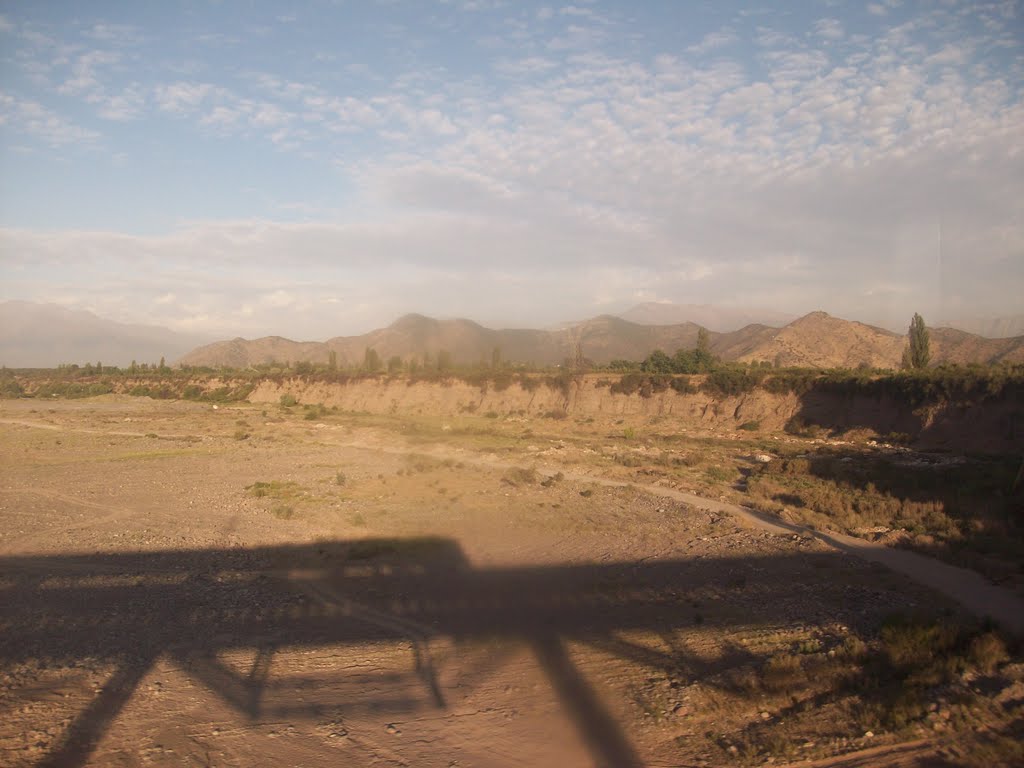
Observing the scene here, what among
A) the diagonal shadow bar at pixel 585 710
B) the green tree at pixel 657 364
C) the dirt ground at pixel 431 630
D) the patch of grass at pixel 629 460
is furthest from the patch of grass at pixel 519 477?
the green tree at pixel 657 364

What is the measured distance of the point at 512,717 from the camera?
27.7 feet

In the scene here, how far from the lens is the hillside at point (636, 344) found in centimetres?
2006

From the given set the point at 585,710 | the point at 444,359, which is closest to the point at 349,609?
the point at 585,710

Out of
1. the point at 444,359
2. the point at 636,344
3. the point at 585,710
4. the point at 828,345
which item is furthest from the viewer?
the point at 636,344

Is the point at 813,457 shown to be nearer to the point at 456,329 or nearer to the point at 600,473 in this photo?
the point at 600,473

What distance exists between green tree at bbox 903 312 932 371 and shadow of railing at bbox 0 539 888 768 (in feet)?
148

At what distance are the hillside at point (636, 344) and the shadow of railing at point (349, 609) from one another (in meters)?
6.62

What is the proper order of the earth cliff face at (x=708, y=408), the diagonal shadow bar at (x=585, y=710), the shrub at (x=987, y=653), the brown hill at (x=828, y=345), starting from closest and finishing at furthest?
1. the diagonal shadow bar at (x=585, y=710)
2. the shrub at (x=987, y=653)
3. the earth cliff face at (x=708, y=408)
4. the brown hill at (x=828, y=345)

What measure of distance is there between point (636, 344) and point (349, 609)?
97.8m

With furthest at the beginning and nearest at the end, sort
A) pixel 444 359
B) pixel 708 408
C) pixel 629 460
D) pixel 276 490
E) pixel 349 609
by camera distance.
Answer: pixel 708 408 < pixel 629 460 < pixel 276 490 < pixel 444 359 < pixel 349 609

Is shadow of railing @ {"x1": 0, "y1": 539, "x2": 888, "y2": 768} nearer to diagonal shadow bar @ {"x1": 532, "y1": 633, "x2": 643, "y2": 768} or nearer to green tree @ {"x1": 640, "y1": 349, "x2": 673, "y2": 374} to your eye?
diagonal shadow bar @ {"x1": 532, "y1": 633, "x2": 643, "y2": 768}

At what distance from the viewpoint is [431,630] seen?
11.6 meters

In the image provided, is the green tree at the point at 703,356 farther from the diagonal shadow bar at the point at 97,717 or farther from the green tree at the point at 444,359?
the diagonal shadow bar at the point at 97,717

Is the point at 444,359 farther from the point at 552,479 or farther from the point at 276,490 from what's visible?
the point at 276,490
